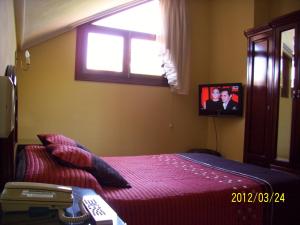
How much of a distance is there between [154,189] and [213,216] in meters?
0.36

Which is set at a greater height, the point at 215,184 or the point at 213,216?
the point at 215,184

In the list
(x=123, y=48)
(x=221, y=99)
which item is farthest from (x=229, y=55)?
(x=123, y=48)

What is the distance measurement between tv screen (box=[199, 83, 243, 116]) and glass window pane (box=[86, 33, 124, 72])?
4.24 feet

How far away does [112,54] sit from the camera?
3930 mm

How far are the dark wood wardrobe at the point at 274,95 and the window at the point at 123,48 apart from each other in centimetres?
137

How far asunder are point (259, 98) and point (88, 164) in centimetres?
242

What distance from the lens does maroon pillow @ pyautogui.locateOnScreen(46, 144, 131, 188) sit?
60.4 inches

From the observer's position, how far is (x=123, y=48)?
398 cm

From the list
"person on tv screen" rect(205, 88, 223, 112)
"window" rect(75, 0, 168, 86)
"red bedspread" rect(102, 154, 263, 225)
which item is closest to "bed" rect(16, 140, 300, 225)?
"red bedspread" rect(102, 154, 263, 225)

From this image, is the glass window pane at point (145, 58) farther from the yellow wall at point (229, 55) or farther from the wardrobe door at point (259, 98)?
the wardrobe door at point (259, 98)

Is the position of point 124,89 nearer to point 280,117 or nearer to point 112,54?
point 112,54

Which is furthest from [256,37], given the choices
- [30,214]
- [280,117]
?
[30,214]

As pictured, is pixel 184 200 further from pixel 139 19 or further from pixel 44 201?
pixel 139 19

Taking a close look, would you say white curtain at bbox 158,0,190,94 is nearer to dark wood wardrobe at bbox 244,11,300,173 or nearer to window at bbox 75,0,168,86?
window at bbox 75,0,168,86
